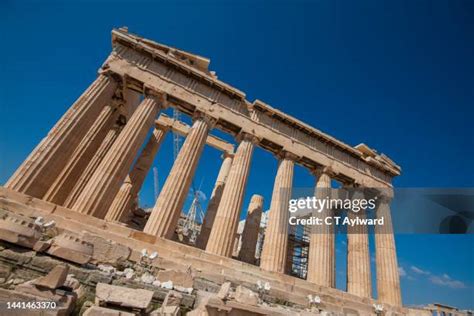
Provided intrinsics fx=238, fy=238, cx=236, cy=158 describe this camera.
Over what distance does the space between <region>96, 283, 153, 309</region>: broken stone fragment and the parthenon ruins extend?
12.2 ft

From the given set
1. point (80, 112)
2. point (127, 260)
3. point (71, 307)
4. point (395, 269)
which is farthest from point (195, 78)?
point (395, 269)

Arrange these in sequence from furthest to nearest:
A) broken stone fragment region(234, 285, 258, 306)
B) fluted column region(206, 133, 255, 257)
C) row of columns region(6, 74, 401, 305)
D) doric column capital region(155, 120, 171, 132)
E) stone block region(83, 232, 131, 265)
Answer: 1. doric column capital region(155, 120, 171, 132)
2. fluted column region(206, 133, 255, 257)
3. row of columns region(6, 74, 401, 305)
4. stone block region(83, 232, 131, 265)
5. broken stone fragment region(234, 285, 258, 306)

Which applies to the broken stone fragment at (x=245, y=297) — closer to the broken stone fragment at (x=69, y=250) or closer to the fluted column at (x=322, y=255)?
the broken stone fragment at (x=69, y=250)

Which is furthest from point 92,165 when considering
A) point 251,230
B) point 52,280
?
point 52,280

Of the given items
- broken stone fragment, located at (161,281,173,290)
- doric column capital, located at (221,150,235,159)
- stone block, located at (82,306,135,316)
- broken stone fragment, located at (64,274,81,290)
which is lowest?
stone block, located at (82,306,135,316)

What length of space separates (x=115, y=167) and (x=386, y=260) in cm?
2032

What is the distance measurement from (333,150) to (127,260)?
1785cm

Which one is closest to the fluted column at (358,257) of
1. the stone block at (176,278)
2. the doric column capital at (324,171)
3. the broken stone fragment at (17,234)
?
the doric column capital at (324,171)

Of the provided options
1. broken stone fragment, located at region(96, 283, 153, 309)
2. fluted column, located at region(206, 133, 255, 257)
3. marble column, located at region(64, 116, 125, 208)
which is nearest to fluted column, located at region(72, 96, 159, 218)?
marble column, located at region(64, 116, 125, 208)

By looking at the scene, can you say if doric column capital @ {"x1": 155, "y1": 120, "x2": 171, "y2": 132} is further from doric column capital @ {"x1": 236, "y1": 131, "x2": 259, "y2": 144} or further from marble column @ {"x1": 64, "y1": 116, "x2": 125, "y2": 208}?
doric column capital @ {"x1": 236, "y1": 131, "x2": 259, "y2": 144}

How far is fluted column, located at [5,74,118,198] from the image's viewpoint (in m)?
10.9

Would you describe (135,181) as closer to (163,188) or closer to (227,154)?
(163,188)

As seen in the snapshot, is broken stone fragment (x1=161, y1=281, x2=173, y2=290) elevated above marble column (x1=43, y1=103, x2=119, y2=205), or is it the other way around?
marble column (x1=43, y1=103, x2=119, y2=205)

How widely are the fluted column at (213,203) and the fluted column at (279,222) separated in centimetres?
515
